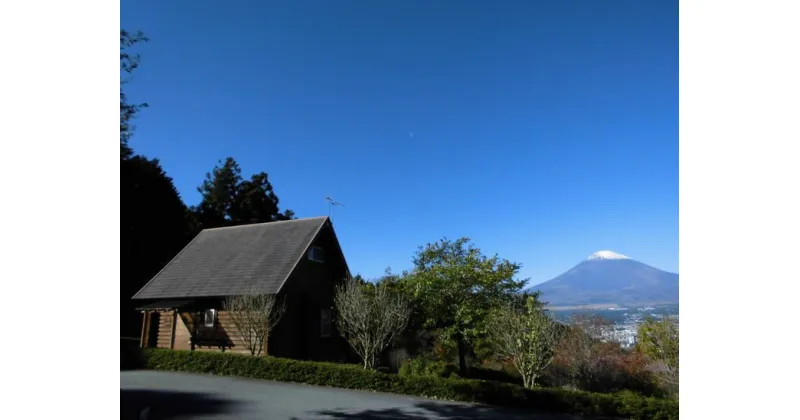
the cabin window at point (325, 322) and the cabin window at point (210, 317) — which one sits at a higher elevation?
the cabin window at point (210, 317)

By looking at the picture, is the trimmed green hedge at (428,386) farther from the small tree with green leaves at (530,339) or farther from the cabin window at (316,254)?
the cabin window at (316,254)

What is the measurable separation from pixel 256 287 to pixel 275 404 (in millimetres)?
5635

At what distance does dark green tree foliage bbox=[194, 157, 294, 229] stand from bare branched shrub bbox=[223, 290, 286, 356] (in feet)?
63.3

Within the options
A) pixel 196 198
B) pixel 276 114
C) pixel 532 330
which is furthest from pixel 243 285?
pixel 196 198

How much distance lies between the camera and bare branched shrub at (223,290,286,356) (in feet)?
37.4

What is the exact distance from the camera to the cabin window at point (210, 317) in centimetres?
1398

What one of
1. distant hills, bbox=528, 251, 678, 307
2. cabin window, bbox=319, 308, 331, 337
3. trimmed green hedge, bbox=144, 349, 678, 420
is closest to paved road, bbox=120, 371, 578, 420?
trimmed green hedge, bbox=144, 349, 678, 420

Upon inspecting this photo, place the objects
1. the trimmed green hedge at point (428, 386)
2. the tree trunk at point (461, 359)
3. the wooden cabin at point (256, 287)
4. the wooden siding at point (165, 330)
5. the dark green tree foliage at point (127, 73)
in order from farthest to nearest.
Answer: the wooden siding at point (165, 330)
the wooden cabin at point (256, 287)
the tree trunk at point (461, 359)
the trimmed green hedge at point (428, 386)
the dark green tree foliage at point (127, 73)

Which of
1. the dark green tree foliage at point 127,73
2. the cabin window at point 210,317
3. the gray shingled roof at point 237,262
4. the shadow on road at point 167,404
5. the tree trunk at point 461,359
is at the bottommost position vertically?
the tree trunk at point 461,359

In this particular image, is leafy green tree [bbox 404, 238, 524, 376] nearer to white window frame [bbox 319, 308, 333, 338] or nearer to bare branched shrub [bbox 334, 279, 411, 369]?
bare branched shrub [bbox 334, 279, 411, 369]

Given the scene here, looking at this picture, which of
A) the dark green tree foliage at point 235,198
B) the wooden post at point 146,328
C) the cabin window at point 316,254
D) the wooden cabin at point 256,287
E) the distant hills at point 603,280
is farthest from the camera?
the dark green tree foliage at point 235,198

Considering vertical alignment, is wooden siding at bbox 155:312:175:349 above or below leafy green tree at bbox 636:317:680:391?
below

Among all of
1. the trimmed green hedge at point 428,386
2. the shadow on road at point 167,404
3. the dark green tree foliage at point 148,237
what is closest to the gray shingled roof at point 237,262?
the trimmed green hedge at point 428,386
